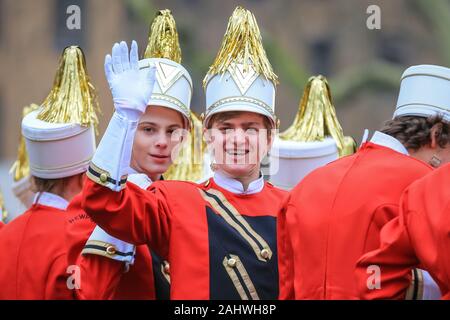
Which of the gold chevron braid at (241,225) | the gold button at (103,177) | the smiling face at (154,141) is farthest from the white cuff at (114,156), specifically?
the smiling face at (154,141)

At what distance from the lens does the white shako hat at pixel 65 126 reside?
6422 millimetres

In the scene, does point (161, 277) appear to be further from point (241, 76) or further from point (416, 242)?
point (416, 242)

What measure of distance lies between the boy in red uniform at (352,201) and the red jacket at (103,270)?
633mm

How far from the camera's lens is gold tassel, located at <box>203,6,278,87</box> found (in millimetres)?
6035

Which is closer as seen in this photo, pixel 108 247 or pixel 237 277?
pixel 237 277

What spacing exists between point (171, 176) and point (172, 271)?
180 cm

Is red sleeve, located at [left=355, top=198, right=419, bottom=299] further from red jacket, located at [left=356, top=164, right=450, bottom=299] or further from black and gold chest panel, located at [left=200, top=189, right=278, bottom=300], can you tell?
black and gold chest panel, located at [left=200, top=189, right=278, bottom=300]

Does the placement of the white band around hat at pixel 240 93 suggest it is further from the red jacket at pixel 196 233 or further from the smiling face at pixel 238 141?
the red jacket at pixel 196 233

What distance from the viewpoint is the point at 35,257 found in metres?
6.34

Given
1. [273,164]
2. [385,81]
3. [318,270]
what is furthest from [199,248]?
[385,81]

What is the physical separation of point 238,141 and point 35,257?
1.16 metres

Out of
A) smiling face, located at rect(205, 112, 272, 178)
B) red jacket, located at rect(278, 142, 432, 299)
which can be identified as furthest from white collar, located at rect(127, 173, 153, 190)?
red jacket, located at rect(278, 142, 432, 299)

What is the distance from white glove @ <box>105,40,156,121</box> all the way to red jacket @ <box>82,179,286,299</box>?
12.1 inches

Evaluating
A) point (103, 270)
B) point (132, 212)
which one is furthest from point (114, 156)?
point (103, 270)
